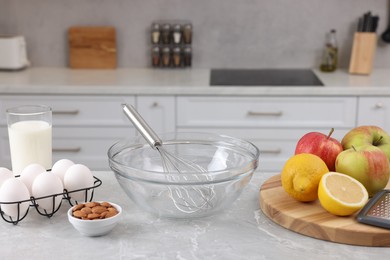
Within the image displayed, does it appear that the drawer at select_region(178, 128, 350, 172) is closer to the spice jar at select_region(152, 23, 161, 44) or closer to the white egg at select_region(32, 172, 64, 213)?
the spice jar at select_region(152, 23, 161, 44)

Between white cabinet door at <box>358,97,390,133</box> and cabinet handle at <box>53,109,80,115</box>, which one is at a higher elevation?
white cabinet door at <box>358,97,390,133</box>

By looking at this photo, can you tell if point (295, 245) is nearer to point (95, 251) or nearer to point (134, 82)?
point (95, 251)

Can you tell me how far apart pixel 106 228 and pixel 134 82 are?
6.35 ft

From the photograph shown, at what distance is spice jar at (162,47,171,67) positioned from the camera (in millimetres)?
3564

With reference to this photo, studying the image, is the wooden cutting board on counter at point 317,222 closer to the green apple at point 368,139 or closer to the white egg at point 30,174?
the green apple at point 368,139

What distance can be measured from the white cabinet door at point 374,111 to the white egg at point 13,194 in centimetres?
210

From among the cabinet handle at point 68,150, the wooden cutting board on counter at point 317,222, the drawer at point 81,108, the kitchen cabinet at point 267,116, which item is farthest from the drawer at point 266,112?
the wooden cutting board on counter at point 317,222

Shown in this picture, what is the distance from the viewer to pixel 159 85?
3.06 m

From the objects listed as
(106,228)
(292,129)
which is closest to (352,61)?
(292,129)

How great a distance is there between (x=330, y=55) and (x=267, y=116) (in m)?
0.73

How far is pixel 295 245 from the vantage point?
1.26 metres

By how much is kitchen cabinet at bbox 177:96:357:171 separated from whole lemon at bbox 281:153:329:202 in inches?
64.6

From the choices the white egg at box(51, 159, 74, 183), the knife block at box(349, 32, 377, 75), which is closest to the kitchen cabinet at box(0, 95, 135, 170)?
the knife block at box(349, 32, 377, 75)

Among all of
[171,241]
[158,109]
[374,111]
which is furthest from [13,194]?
A: [374,111]
